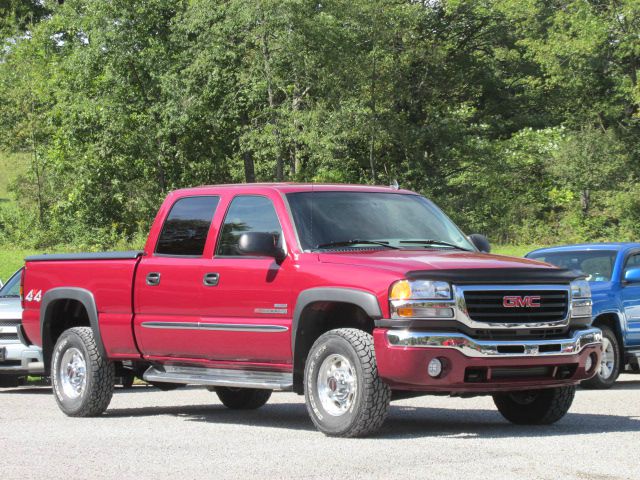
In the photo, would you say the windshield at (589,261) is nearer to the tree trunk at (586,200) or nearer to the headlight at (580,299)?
the headlight at (580,299)

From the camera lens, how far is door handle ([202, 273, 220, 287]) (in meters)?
10.3

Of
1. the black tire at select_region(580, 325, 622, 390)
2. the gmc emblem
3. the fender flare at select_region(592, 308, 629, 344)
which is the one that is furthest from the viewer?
the fender flare at select_region(592, 308, 629, 344)

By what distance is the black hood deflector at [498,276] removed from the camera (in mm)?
8938

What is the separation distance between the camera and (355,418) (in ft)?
29.8

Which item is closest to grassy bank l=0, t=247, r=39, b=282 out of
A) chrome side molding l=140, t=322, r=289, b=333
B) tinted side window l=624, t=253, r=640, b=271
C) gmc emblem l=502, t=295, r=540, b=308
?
tinted side window l=624, t=253, r=640, b=271

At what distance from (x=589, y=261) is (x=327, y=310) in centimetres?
764

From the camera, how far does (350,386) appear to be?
923 centimetres

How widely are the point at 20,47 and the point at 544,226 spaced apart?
97.9 feet

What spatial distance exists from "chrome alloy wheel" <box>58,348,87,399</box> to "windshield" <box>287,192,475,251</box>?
3.00 m

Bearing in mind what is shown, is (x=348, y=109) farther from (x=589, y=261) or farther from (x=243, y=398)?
(x=243, y=398)

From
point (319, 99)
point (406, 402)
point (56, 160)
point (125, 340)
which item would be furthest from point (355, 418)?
point (56, 160)

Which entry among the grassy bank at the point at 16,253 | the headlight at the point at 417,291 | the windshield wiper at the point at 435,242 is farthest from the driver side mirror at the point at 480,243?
the grassy bank at the point at 16,253

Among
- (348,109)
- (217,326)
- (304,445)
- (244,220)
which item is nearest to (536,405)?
(304,445)

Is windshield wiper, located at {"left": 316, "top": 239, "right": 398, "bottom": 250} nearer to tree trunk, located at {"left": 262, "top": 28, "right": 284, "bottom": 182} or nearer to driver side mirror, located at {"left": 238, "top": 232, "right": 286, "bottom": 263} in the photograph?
driver side mirror, located at {"left": 238, "top": 232, "right": 286, "bottom": 263}
